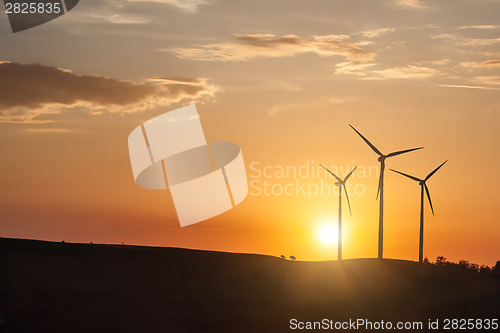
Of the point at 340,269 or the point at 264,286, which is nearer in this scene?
the point at 264,286

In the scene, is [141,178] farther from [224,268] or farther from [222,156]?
[224,268]

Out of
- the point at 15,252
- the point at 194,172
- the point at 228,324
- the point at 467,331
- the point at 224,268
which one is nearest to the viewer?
the point at 228,324

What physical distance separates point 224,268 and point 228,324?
1057 inches

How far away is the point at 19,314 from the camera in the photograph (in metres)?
54.5

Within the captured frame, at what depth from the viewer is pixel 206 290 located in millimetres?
73250

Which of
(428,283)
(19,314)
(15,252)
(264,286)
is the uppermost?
(19,314)

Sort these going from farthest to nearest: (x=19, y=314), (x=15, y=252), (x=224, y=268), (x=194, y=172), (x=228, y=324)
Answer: (x=224, y=268) → (x=15, y=252) → (x=194, y=172) → (x=228, y=324) → (x=19, y=314)

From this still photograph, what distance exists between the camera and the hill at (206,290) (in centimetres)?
5788

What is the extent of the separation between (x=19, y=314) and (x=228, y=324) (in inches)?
602

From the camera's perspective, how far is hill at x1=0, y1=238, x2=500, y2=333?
190 feet

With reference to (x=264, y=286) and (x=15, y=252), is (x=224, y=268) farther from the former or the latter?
(x=15, y=252)

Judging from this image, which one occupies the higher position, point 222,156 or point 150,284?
point 222,156

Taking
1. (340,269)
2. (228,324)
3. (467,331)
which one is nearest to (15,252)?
(228,324)

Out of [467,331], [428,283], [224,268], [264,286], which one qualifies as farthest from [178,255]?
[467,331]
